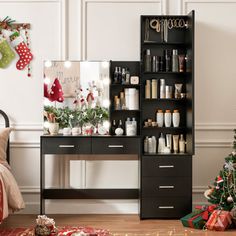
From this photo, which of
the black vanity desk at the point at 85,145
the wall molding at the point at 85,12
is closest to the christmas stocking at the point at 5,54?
the wall molding at the point at 85,12

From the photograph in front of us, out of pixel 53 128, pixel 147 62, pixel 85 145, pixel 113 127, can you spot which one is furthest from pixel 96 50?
pixel 85 145

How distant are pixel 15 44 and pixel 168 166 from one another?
6.98 feet

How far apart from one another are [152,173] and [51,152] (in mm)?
1057

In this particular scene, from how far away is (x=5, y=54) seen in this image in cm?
550

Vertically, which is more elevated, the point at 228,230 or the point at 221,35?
the point at 221,35

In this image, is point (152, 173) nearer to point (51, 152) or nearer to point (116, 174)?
point (116, 174)

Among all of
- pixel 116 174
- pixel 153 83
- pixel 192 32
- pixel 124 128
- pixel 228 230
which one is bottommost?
pixel 228 230

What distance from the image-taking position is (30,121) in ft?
18.2

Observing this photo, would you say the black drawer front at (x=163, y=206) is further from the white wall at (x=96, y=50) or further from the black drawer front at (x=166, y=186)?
the white wall at (x=96, y=50)

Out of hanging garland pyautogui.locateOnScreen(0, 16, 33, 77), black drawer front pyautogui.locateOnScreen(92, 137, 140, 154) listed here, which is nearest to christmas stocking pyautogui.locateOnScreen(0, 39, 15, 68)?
hanging garland pyautogui.locateOnScreen(0, 16, 33, 77)

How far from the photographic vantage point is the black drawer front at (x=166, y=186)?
5.18 meters

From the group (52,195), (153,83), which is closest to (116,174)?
(52,195)

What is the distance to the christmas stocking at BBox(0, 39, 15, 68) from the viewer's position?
5488 millimetres

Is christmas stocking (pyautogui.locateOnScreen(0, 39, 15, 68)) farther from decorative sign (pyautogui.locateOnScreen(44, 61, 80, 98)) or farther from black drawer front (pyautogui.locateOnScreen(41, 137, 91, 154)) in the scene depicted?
black drawer front (pyautogui.locateOnScreen(41, 137, 91, 154))
